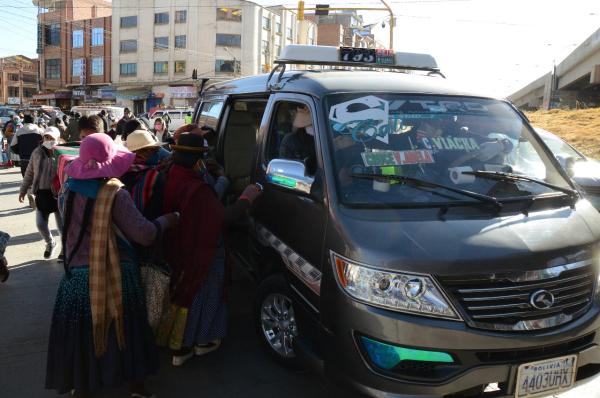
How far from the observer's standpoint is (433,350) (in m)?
2.34

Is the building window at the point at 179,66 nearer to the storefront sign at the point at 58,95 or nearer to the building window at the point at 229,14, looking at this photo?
the building window at the point at 229,14

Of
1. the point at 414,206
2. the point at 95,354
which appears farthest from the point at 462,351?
the point at 95,354

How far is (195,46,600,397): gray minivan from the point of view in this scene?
2.37 m

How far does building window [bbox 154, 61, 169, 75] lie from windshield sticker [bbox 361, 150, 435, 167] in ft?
169

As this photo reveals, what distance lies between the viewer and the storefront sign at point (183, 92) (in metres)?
48.2

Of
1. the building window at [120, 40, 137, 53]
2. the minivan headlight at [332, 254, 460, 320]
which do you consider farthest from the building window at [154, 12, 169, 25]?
the minivan headlight at [332, 254, 460, 320]

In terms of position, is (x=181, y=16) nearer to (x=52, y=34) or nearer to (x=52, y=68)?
(x=52, y=34)

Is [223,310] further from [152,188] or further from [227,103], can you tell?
[227,103]

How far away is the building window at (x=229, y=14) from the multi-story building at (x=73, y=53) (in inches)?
604

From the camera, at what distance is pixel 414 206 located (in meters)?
2.72

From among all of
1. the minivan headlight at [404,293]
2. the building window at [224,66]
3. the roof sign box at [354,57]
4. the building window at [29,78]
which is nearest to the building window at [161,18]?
the building window at [224,66]

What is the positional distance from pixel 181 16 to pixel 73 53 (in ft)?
58.1

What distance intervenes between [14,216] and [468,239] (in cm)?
866

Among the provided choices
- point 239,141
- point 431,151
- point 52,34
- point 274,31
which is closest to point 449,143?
point 431,151
